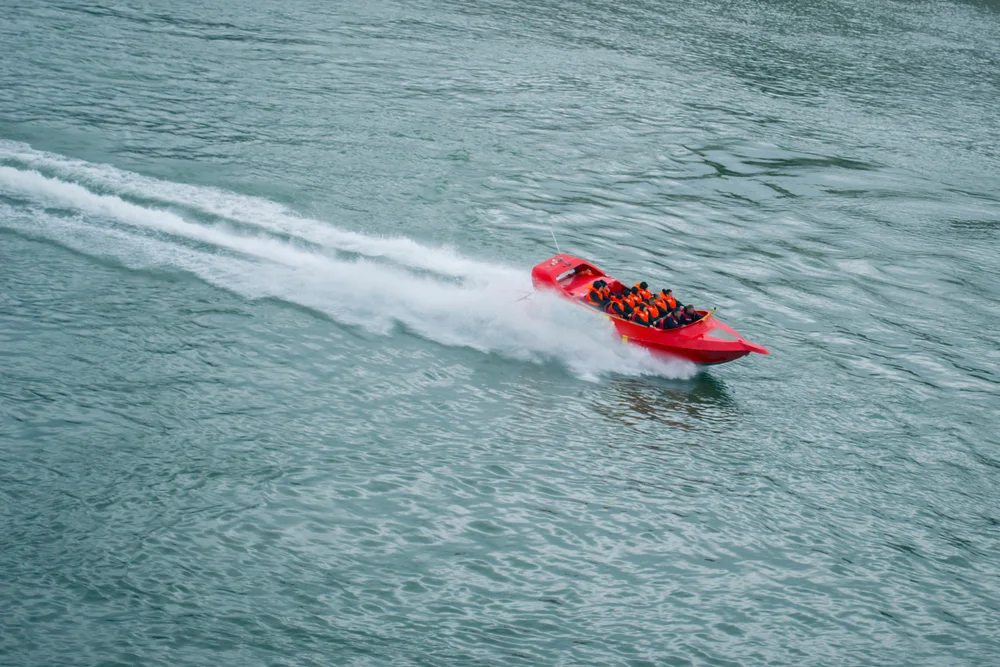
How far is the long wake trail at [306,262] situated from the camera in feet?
96.8

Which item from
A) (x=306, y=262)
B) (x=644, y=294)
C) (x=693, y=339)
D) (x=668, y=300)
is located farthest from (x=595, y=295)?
(x=306, y=262)

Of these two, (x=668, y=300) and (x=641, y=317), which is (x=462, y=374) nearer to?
(x=641, y=317)

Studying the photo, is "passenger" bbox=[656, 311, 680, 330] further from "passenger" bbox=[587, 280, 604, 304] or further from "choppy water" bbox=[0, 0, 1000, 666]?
"passenger" bbox=[587, 280, 604, 304]

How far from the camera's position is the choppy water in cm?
2019

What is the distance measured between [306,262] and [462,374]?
7.64 meters

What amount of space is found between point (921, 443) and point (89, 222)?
2712cm

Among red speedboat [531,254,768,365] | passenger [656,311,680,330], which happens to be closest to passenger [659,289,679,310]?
passenger [656,311,680,330]

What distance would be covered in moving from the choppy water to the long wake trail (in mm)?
140

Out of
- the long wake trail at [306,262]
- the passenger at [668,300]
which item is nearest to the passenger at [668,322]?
the passenger at [668,300]

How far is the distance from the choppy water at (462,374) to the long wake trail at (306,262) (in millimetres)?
140

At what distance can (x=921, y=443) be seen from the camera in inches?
1062

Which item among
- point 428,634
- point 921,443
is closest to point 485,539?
point 428,634

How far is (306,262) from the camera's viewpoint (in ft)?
105

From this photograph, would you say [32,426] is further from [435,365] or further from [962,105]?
[962,105]
